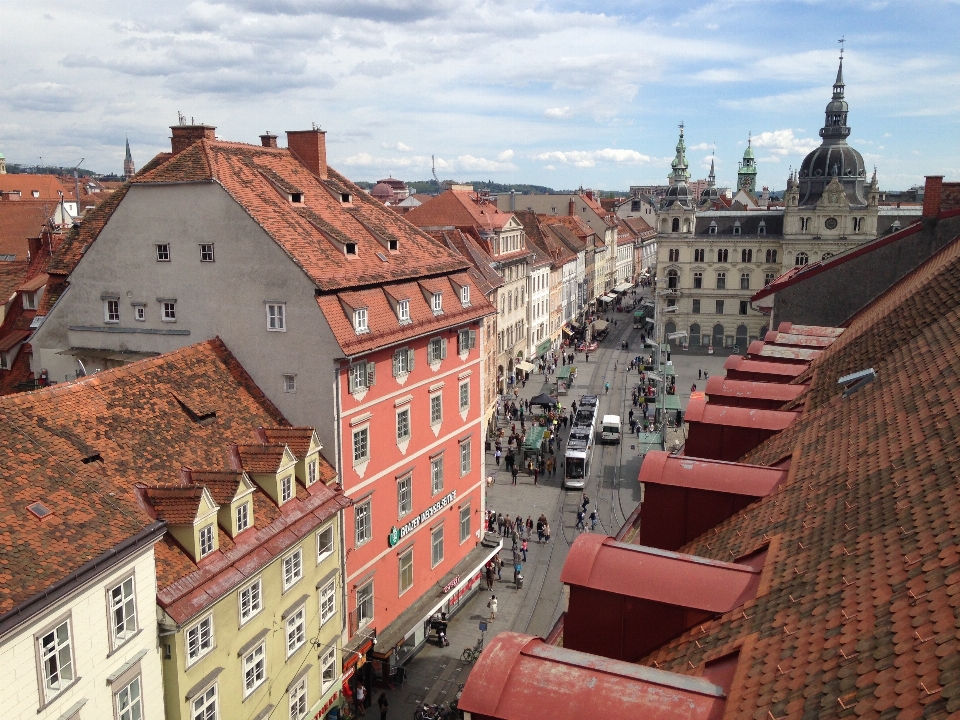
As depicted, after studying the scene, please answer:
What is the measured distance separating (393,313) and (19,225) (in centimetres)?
5399

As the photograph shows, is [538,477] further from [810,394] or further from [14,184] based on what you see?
[14,184]

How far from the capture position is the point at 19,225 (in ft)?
219

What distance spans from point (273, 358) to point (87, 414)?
6675 mm

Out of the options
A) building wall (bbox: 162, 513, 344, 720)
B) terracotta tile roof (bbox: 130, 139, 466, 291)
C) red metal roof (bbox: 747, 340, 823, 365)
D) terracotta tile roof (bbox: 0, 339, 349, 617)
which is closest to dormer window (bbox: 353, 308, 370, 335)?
terracotta tile roof (bbox: 130, 139, 466, 291)

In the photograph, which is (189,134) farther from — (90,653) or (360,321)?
(90,653)

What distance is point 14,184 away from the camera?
108 metres

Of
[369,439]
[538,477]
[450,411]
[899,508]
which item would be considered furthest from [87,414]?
[538,477]

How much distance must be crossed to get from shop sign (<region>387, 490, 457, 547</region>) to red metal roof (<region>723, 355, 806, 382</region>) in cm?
1268

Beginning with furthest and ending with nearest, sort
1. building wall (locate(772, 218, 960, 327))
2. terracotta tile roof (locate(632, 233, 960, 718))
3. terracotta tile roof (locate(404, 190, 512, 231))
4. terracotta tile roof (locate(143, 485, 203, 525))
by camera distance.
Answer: terracotta tile roof (locate(404, 190, 512, 231))
building wall (locate(772, 218, 960, 327))
terracotta tile roof (locate(143, 485, 203, 525))
terracotta tile roof (locate(632, 233, 960, 718))

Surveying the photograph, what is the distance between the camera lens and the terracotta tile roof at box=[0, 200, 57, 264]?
65188 mm

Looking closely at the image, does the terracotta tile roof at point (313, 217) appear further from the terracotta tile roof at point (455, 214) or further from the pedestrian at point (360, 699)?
the terracotta tile roof at point (455, 214)

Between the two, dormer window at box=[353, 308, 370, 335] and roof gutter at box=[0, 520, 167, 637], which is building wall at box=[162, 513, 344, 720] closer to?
roof gutter at box=[0, 520, 167, 637]

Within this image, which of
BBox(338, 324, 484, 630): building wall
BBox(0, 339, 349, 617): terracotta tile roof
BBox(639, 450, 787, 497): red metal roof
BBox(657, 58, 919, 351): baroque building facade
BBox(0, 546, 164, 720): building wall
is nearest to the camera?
BBox(639, 450, 787, 497): red metal roof

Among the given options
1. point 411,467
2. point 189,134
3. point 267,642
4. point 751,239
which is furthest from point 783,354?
point 751,239
